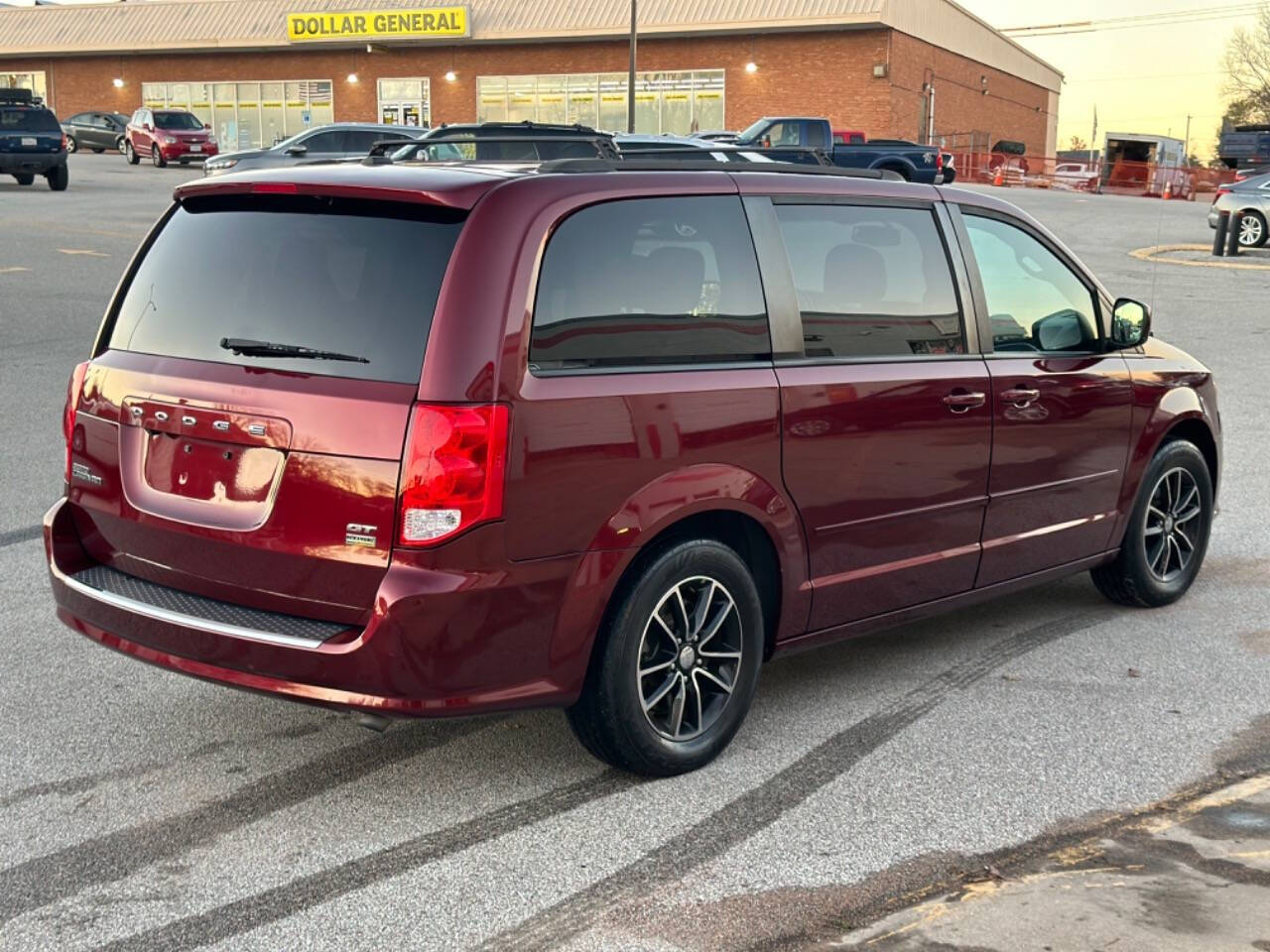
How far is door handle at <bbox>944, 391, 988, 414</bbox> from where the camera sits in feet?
17.4

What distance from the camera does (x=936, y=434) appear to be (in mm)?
5262

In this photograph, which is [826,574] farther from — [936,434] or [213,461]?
[213,461]

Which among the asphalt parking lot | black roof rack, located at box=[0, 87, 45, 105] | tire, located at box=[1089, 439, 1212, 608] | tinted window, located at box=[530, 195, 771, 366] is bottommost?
the asphalt parking lot

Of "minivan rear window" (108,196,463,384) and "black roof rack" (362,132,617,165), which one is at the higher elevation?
"black roof rack" (362,132,617,165)

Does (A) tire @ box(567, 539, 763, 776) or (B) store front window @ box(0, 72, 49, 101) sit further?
(B) store front window @ box(0, 72, 49, 101)

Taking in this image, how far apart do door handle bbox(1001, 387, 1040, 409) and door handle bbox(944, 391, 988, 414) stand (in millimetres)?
146

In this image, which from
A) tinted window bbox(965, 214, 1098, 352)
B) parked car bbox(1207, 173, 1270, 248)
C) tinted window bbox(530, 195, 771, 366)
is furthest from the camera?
parked car bbox(1207, 173, 1270, 248)

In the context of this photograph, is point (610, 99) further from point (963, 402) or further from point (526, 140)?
point (526, 140)

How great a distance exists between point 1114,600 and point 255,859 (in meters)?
4.09

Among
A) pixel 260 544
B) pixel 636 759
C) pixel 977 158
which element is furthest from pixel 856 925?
pixel 977 158

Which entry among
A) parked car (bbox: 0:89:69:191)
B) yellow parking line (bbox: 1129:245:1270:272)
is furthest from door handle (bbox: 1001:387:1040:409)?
parked car (bbox: 0:89:69:191)

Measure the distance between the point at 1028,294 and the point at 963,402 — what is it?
2.57ft

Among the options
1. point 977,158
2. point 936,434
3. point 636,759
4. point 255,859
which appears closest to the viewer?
point 255,859

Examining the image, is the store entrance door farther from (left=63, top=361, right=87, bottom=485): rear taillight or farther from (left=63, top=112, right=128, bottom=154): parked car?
(left=63, top=361, right=87, bottom=485): rear taillight
